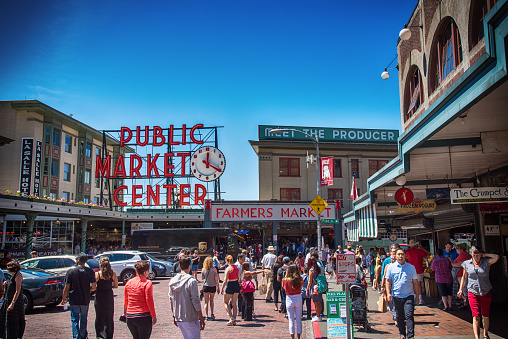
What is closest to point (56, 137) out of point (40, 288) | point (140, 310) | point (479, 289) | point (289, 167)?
point (289, 167)

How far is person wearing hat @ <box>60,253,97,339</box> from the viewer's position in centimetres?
833

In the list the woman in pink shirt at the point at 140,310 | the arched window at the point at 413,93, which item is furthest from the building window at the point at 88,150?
the woman in pink shirt at the point at 140,310

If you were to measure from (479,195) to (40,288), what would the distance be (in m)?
12.7

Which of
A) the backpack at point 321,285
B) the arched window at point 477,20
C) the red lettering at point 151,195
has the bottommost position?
the backpack at point 321,285

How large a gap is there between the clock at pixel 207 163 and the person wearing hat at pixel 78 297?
108 ft

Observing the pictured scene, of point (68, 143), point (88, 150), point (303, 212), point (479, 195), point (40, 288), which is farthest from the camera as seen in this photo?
point (88, 150)

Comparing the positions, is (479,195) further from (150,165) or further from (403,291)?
(150,165)

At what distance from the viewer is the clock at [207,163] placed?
4175cm

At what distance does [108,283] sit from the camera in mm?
8508

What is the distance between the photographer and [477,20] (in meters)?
12.4

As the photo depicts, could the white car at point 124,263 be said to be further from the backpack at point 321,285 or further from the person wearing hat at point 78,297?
the person wearing hat at point 78,297

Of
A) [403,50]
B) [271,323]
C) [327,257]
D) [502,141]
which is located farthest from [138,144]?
[502,141]

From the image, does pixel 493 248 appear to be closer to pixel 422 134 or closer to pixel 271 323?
pixel 422 134

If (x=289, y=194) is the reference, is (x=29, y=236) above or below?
below
